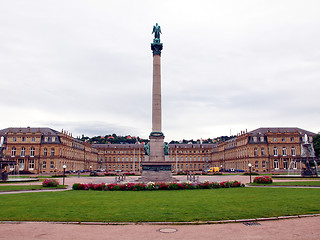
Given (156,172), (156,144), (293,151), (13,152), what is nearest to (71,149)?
(13,152)

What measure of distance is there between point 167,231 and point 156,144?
3113cm

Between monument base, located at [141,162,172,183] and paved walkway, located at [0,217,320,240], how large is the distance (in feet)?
88.8

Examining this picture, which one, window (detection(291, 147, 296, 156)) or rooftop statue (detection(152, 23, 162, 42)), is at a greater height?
rooftop statue (detection(152, 23, 162, 42))

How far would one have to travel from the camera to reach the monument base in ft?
128

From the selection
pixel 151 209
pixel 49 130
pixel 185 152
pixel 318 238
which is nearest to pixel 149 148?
pixel 151 209

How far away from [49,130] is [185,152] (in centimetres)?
7932

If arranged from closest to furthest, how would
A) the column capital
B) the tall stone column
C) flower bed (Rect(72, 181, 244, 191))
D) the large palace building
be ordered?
flower bed (Rect(72, 181, 244, 191)) < the tall stone column < the column capital < the large palace building

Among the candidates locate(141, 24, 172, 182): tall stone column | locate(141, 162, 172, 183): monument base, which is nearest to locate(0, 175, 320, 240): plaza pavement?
locate(141, 162, 172, 183): monument base

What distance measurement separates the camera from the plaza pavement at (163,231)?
10.3 m

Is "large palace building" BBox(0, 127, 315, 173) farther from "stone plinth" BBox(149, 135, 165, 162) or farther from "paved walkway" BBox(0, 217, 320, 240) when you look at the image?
"paved walkway" BBox(0, 217, 320, 240)

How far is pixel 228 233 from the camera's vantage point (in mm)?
10648

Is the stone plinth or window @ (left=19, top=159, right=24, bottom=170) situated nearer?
the stone plinth

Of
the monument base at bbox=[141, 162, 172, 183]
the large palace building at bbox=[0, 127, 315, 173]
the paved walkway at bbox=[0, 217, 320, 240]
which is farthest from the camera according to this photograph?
the large palace building at bbox=[0, 127, 315, 173]

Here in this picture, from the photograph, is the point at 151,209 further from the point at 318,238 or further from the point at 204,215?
the point at 318,238
